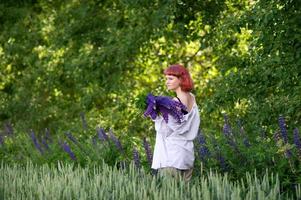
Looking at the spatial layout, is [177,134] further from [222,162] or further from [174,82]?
[222,162]

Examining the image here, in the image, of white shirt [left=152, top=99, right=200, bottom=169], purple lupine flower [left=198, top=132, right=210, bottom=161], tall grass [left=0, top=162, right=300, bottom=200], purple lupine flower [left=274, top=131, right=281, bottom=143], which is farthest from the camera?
purple lupine flower [left=198, top=132, right=210, bottom=161]

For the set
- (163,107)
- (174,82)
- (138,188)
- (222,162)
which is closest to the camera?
(138,188)

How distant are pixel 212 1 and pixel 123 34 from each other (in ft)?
6.02

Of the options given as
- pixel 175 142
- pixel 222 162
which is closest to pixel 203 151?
pixel 222 162

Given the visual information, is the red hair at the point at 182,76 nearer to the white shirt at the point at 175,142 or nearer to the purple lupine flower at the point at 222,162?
the white shirt at the point at 175,142

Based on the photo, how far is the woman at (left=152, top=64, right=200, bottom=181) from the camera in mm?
6461

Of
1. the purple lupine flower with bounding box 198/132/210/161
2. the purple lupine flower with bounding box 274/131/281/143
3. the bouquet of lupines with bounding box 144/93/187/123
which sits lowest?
the purple lupine flower with bounding box 198/132/210/161

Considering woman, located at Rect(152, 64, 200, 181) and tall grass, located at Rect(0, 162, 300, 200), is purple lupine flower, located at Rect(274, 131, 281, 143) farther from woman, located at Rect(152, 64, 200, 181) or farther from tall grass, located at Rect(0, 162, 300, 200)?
tall grass, located at Rect(0, 162, 300, 200)

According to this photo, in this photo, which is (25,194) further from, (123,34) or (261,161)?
(123,34)

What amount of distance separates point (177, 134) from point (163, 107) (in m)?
0.34

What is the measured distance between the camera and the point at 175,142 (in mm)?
6504

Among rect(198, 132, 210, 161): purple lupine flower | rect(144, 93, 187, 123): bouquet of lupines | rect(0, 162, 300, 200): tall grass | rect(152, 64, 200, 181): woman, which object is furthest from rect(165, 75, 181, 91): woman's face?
rect(198, 132, 210, 161): purple lupine flower

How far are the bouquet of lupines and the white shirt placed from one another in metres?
0.10

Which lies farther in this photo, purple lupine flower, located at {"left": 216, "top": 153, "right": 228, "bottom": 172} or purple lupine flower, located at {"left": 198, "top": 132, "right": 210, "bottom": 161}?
purple lupine flower, located at {"left": 198, "top": 132, "right": 210, "bottom": 161}
